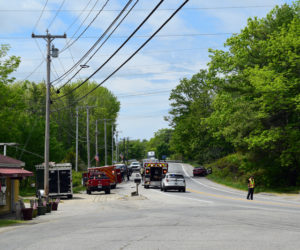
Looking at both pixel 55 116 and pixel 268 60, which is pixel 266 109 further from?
pixel 55 116

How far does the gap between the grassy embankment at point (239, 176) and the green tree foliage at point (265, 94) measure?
0.86m

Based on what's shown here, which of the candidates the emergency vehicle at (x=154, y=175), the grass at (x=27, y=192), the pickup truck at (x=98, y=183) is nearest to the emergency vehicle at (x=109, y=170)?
the emergency vehicle at (x=154, y=175)

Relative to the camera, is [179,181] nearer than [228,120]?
Yes

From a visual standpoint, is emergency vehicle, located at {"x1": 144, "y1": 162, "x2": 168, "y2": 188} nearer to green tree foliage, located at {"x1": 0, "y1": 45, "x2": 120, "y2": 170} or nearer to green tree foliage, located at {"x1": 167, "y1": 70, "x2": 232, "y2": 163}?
green tree foliage, located at {"x1": 0, "y1": 45, "x2": 120, "y2": 170}

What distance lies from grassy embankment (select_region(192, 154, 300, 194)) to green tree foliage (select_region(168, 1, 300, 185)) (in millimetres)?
856

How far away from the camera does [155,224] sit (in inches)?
634

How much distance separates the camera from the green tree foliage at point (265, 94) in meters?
38.2

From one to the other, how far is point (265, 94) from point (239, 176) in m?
21.1

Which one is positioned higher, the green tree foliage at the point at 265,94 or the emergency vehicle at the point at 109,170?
the green tree foliage at the point at 265,94

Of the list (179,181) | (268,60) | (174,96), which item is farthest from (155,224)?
(174,96)

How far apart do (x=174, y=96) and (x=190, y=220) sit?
7566 cm

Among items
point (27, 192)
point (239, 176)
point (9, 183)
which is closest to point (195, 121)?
point (239, 176)

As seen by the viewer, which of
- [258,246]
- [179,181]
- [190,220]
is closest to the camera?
[258,246]

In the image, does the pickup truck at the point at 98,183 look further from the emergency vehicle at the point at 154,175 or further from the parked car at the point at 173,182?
the emergency vehicle at the point at 154,175
